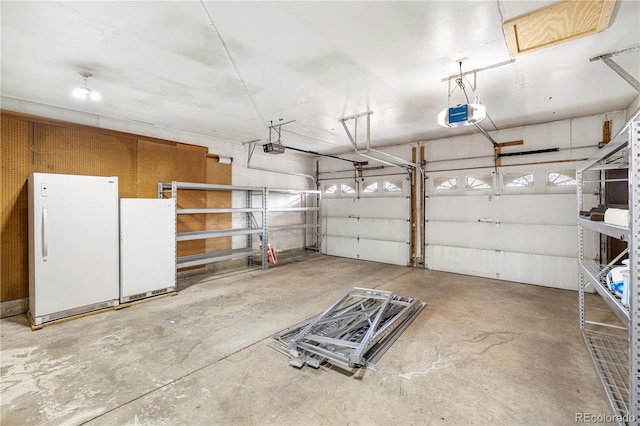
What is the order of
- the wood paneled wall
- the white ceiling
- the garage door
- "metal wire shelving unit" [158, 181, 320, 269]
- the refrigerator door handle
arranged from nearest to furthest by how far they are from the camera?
the white ceiling, the refrigerator door handle, the wood paneled wall, "metal wire shelving unit" [158, 181, 320, 269], the garage door

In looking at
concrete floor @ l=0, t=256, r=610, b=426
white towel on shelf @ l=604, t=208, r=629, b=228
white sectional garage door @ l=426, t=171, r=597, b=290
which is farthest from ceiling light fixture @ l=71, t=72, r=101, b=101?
white sectional garage door @ l=426, t=171, r=597, b=290

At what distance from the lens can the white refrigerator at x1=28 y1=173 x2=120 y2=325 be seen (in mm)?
3168

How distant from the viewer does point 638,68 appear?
283 centimetres

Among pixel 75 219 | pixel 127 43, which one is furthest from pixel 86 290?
pixel 127 43

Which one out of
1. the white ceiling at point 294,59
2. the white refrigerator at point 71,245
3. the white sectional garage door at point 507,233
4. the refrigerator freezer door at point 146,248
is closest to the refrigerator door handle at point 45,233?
the white refrigerator at point 71,245

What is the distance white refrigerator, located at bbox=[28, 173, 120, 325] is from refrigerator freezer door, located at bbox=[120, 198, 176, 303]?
0.12 metres

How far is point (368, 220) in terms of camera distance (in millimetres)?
7227

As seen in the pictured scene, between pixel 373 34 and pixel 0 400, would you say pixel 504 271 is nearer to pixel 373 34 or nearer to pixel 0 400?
pixel 373 34

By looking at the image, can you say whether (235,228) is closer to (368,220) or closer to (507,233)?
(368,220)

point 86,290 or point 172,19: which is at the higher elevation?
point 172,19

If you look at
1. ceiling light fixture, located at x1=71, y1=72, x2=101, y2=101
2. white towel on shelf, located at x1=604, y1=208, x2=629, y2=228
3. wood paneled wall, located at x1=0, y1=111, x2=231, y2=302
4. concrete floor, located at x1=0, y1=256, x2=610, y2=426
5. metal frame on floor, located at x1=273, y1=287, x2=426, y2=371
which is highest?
ceiling light fixture, located at x1=71, y1=72, x2=101, y2=101

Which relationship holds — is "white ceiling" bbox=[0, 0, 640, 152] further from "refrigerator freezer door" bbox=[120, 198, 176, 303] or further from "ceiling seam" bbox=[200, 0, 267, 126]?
"refrigerator freezer door" bbox=[120, 198, 176, 303]

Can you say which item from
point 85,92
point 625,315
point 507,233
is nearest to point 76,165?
point 85,92

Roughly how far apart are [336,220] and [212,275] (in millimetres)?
3614
